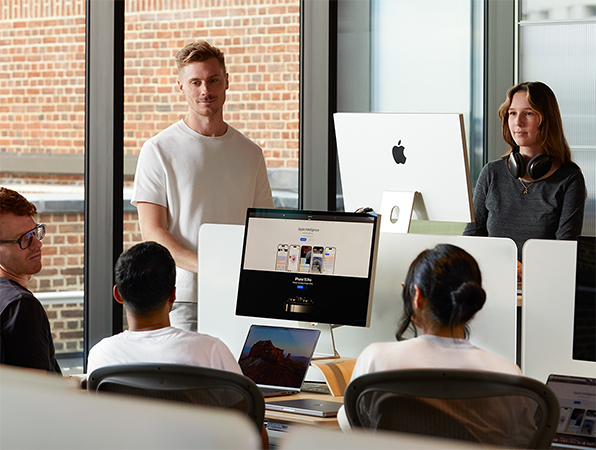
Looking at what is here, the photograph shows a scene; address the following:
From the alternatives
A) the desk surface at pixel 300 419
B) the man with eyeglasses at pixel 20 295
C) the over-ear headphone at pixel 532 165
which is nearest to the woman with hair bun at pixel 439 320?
the desk surface at pixel 300 419

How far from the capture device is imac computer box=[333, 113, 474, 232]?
231cm

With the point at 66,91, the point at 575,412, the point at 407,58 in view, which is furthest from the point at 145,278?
the point at 407,58

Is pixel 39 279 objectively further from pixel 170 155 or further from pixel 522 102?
pixel 522 102

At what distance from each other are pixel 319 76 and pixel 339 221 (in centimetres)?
228

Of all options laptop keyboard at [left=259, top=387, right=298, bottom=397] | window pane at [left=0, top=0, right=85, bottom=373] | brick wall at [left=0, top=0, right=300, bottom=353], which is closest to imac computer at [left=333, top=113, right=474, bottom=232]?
laptop keyboard at [left=259, top=387, right=298, bottom=397]

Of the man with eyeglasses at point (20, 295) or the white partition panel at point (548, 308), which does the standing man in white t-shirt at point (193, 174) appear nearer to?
the man with eyeglasses at point (20, 295)

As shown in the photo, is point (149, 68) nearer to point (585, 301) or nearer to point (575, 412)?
point (585, 301)

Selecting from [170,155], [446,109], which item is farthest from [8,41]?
[446,109]

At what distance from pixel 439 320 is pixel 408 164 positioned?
0.87m

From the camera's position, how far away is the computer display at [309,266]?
2.04 meters

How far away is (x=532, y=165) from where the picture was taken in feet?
9.56

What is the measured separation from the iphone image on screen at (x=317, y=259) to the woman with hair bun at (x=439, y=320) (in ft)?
1.31

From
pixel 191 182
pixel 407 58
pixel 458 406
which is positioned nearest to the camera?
pixel 458 406

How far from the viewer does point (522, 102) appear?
9.86 ft
